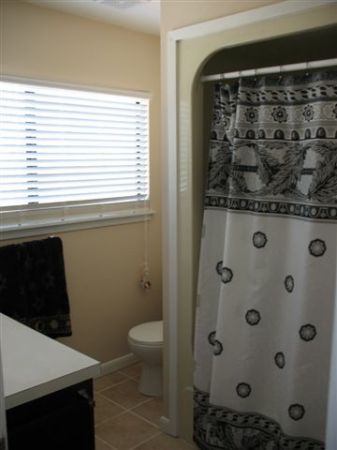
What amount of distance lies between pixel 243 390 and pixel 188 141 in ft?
4.19

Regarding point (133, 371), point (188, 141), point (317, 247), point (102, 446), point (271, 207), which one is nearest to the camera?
point (317, 247)

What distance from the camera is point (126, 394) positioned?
3.02m

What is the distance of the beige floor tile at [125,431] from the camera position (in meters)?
2.50

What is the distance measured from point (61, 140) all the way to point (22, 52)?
1.85ft

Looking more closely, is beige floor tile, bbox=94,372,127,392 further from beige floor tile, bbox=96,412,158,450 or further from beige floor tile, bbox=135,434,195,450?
beige floor tile, bbox=135,434,195,450

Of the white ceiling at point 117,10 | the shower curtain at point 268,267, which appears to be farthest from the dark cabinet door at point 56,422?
the white ceiling at point 117,10

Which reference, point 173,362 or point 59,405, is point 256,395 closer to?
point 173,362

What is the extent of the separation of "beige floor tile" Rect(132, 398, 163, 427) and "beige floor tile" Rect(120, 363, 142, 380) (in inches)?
13.9

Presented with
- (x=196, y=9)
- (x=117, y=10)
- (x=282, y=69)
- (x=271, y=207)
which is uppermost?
(x=117, y=10)

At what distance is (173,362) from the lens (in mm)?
2510

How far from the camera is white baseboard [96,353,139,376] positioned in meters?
3.29

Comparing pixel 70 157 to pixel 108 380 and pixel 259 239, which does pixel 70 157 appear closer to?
pixel 259 239

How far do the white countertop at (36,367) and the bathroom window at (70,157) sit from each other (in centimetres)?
111

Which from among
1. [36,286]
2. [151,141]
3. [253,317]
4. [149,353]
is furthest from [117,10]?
[149,353]
